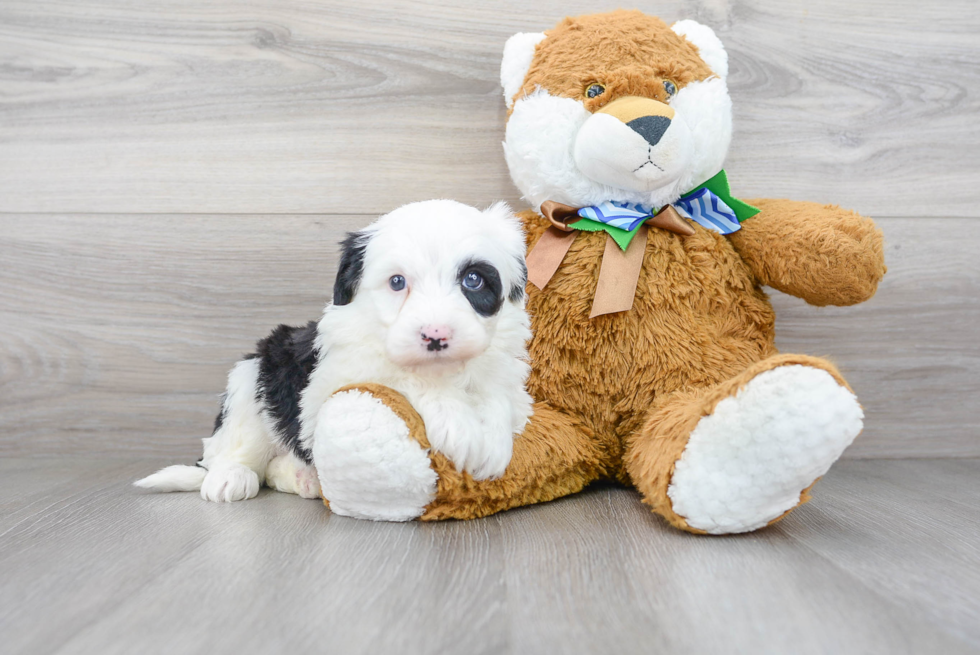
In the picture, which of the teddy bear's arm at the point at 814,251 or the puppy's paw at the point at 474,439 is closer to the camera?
the puppy's paw at the point at 474,439

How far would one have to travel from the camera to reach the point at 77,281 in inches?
55.5

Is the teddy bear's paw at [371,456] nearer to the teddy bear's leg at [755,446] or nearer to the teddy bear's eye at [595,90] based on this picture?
the teddy bear's leg at [755,446]

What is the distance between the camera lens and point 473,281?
35.5 inches

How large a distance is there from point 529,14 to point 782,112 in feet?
1.79

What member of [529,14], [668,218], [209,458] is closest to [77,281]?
[209,458]

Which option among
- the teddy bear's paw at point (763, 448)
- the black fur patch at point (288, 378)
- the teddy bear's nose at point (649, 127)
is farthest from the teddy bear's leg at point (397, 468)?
the teddy bear's nose at point (649, 127)

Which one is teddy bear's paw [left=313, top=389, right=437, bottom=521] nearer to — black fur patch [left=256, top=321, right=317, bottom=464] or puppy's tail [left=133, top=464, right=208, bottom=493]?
black fur patch [left=256, top=321, right=317, bottom=464]

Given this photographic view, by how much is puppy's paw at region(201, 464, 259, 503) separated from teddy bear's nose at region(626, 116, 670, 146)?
2.62 ft

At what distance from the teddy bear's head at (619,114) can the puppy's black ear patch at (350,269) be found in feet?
1.12

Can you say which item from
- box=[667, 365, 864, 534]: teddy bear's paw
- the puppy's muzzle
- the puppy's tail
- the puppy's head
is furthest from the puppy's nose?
the puppy's tail

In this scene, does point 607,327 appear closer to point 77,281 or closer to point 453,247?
point 453,247

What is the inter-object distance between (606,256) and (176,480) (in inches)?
30.8

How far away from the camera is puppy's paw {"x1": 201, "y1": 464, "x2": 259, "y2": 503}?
3.57 ft

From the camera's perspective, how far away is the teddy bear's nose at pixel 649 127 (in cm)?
102
